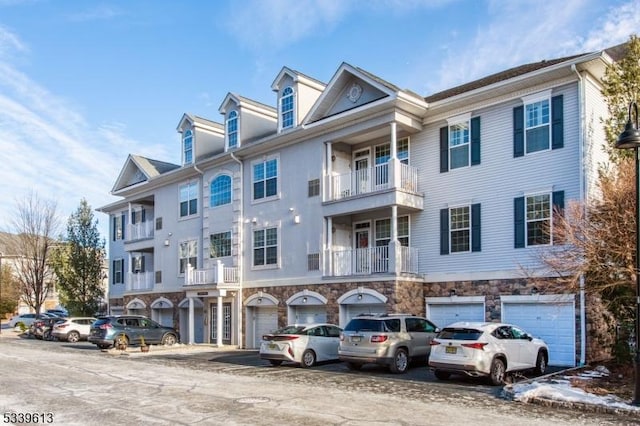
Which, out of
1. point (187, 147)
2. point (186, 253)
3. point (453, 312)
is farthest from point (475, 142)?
point (186, 253)

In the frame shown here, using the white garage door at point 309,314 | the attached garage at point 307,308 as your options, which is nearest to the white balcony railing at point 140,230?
the attached garage at point 307,308

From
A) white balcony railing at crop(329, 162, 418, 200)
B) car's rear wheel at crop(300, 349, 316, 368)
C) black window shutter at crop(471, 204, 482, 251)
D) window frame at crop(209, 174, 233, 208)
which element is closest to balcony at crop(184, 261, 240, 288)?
window frame at crop(209, 174, 233, 208)

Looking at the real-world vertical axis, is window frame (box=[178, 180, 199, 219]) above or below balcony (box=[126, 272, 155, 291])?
above

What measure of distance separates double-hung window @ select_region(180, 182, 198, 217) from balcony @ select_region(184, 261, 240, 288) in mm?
3693

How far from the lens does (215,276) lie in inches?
1099

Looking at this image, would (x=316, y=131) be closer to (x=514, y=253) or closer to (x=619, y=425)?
(x=514, y=253)

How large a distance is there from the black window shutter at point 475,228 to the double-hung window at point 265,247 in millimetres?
9051

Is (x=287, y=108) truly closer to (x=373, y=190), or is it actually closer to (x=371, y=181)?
(x=371, y=181)

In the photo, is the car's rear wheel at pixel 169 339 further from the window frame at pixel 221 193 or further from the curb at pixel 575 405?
the curb at pixel 575 405

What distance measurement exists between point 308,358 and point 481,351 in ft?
21.8

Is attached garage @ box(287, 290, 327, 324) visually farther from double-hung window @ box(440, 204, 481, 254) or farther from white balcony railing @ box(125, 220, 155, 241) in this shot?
white balcony railing @ box(125, 220, 155, 241)

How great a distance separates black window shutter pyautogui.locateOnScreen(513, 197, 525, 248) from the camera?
19.3 metres

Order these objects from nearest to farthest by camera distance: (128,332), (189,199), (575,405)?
(575,405) < (128,332) < (189,199)

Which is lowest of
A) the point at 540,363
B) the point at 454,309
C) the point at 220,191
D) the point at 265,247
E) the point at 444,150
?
the point at 540,363
